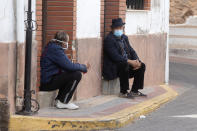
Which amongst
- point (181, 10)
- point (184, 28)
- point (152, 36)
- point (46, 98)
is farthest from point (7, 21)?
point (181, 10)

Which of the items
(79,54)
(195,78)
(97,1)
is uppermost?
(97,1)

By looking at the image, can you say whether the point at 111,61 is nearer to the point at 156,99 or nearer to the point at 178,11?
the point at 156,99

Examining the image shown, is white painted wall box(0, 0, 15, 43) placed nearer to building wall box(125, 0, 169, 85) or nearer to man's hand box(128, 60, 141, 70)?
man's hand box(128, 60, 141, 70)

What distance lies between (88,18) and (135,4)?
295 centimetres

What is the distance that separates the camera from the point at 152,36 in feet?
44.6

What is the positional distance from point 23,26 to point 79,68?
4.27ft

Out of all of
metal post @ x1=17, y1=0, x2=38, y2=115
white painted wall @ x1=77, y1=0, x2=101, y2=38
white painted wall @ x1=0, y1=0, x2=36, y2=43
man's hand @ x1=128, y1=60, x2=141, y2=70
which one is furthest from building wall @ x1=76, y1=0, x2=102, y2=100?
white painted wall @ x1=0, y1=0, x2=36, y2=43

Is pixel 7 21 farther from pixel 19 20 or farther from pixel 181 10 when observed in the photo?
pixel 181 10

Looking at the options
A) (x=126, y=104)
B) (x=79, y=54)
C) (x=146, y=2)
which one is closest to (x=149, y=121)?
(x=126, y=104)

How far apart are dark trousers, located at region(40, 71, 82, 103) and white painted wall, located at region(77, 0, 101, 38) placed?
1.33 meters

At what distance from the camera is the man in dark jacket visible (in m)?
11.0

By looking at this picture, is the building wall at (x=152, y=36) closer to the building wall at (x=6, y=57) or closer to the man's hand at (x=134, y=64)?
the man's hand at (x=134, y=64)

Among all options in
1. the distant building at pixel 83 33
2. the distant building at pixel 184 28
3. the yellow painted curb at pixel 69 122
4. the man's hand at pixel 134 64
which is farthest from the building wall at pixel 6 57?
the distant building at pixel 184 28

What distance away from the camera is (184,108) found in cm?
1056
